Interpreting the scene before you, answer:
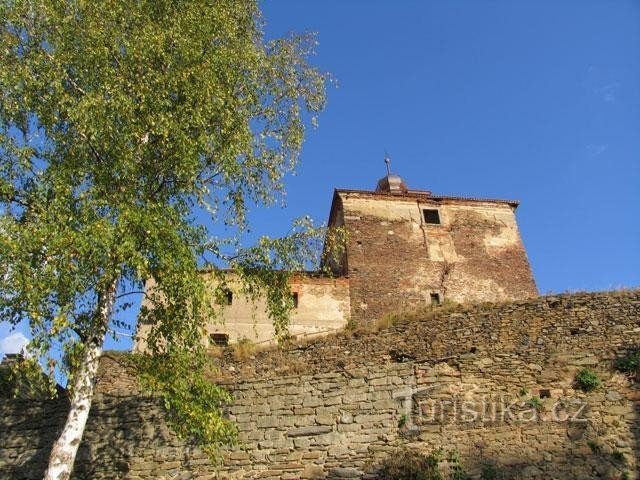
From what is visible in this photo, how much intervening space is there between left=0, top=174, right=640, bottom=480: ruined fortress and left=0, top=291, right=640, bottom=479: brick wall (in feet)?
0.07

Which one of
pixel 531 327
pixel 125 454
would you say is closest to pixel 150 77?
pixel 125 454

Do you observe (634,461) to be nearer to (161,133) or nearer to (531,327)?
(531,327)

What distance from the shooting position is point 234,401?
427 inches

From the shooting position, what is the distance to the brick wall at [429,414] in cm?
943

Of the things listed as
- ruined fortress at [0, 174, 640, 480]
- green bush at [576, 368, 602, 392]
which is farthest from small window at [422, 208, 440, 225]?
green bush at [576, 368, 602, 392]

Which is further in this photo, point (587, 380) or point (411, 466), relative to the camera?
point (587, 380)

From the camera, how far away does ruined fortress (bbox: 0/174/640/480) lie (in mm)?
9453

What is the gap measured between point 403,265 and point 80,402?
48.4 feet

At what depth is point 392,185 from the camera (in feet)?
85.0

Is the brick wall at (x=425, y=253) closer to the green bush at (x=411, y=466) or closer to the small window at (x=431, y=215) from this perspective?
the small window at (x=431, y=215)

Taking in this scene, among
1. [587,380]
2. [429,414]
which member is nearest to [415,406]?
[429,414]

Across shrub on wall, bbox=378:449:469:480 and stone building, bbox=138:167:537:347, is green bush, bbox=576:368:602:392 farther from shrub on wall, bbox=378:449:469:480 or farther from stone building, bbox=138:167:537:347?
stone building, bbox=138:167:537:347

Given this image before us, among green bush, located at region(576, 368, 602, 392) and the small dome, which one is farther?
the small dome

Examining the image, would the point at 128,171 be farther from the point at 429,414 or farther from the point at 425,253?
the point at 425,253
